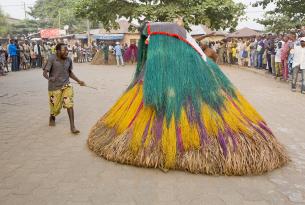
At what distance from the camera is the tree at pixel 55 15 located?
55.9 m

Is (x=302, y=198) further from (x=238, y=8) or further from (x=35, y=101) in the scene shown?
(x=238, y=8)

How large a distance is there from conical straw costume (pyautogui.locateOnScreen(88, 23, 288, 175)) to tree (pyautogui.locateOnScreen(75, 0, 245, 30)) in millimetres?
14198

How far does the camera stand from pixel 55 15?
6131cm

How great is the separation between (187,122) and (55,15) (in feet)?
200

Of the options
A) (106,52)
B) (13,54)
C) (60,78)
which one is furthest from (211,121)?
(106,52)

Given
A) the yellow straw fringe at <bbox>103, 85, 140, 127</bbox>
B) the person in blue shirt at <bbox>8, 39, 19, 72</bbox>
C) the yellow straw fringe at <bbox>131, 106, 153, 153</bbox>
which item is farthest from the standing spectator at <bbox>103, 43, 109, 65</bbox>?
the yellow straw fringe at <bbox>131, 106, 153, 153</bbox>

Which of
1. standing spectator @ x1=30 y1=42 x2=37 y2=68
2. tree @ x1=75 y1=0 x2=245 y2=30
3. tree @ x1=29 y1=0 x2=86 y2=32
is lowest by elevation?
standing spectator @ x1=30 y1=42 x2=37 y2=68

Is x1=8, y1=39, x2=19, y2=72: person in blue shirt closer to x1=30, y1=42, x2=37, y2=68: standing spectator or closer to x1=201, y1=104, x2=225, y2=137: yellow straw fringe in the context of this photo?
x1=30, y1=42, x2=37, y2=68: standing spectator

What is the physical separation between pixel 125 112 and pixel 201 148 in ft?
3.66

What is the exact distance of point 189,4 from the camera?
19750 millimetres

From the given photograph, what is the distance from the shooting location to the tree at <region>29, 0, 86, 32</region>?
55.9 metres

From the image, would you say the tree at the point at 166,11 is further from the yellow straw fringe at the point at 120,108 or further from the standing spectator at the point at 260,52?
the yellow straw fringe at the point at 120,108

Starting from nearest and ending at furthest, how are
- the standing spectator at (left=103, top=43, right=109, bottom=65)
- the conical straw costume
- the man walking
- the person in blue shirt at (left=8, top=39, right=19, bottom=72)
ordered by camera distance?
1. the conical straw costume
2. the man walking
3. the person in blue shirt at (left=8, top=39, right=19, bottom=72)
4. the standing spectator at (left=103, top=43, right=109, bottom=65)

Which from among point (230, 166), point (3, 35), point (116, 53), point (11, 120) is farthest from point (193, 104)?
point (3, 35)
